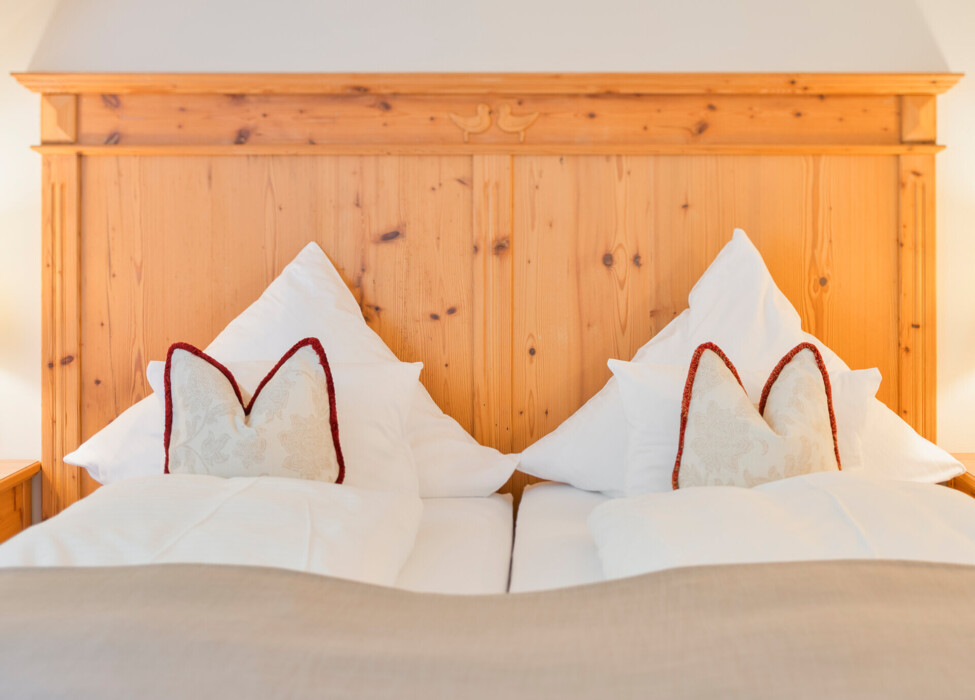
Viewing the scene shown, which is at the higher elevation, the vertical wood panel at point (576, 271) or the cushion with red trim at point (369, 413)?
the vertical wood panel at point (576, 271)

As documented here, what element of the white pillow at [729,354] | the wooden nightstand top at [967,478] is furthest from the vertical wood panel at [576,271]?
the wooden nightstand top at [967,478]

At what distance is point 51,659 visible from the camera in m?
0.71

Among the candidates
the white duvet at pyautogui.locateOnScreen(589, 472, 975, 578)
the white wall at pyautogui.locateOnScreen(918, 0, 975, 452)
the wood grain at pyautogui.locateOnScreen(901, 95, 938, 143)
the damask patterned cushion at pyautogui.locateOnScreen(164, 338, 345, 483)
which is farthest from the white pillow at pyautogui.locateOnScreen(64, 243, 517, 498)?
the wood grain at pyautogui.locateOnScreen(901, 95, 938, 143)

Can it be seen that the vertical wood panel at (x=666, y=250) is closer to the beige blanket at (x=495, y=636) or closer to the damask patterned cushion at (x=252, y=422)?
the damask patterned cushion at (x=252, y=422)

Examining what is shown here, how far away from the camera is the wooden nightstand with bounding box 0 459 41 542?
1.76m

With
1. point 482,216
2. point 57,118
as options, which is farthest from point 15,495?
point 482,216

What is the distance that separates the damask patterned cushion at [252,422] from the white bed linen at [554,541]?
43 centimetres

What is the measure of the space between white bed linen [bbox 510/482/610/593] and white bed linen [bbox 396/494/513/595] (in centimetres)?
3

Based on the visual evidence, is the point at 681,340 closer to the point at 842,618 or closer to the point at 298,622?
the point at 842,618

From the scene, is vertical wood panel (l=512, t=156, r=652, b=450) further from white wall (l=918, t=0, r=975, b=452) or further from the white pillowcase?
white wall (l=918, t=0, r=975, b=452)

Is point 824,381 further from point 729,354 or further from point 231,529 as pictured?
point 231,529

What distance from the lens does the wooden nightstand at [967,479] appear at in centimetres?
166

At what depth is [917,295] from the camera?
186 centimetres
